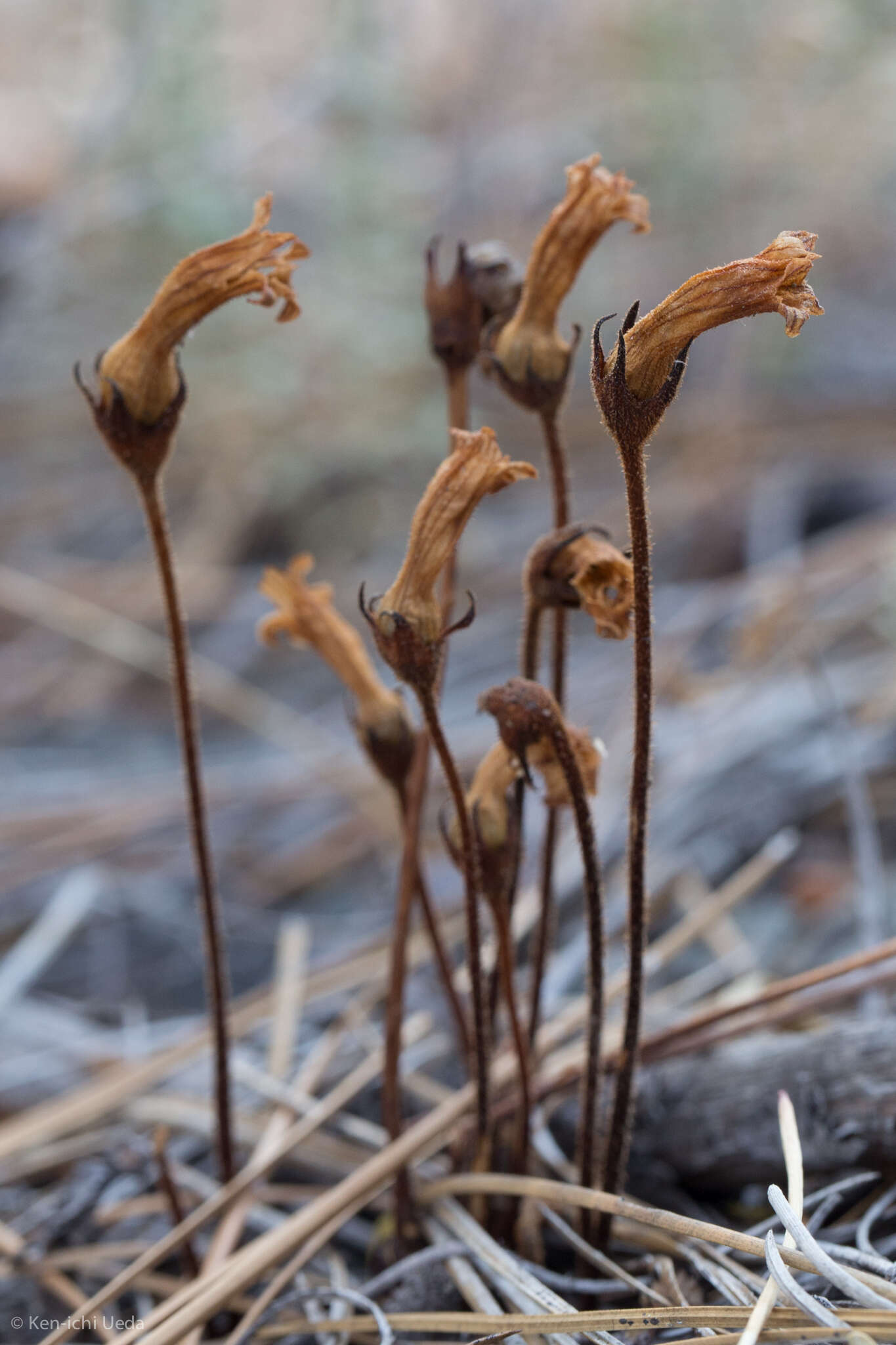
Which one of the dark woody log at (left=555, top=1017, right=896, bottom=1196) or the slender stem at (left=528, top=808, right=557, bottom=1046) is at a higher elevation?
the slender stem at (left=528, top=808, right=557, bottom=1046)

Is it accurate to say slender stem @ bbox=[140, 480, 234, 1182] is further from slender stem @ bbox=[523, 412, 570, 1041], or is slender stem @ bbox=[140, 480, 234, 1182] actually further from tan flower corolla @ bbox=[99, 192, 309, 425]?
slender stem @ bbox=[523, 412, 570, 1041]

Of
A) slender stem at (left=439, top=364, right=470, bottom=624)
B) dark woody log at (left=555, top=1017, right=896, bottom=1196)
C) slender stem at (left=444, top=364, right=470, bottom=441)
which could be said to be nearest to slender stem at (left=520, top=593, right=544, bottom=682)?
slender stem at (left=439, top=364, right=470, bottom=624)

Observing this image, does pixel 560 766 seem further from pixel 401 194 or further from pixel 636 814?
pixel 401 194

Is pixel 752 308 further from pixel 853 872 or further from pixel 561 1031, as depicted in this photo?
pixel 853 872

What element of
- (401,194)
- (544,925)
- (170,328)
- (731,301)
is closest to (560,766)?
(544,925)

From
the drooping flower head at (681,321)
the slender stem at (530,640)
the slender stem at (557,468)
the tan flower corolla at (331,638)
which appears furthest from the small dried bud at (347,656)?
the drooping flower head at (681,321)

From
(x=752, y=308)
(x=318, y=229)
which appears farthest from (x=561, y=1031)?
(x=318, y=229)

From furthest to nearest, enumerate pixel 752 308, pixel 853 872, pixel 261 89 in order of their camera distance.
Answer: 1. pixel 261 89
2. pixel 853 872
3. pixel 752 308
